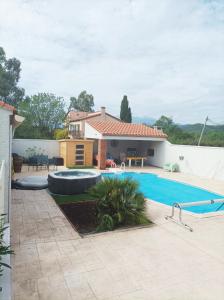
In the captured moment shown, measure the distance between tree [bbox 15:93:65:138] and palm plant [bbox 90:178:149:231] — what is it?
31930 millimetres

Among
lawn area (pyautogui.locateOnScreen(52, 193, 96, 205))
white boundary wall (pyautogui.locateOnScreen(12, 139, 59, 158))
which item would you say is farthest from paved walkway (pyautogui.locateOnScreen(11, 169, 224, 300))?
white boundary wall (pyautogui.locateOnScreen(12, 139, 59, 158))

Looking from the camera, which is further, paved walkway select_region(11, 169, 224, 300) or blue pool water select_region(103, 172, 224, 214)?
blue pool water select_region(103, 172, 224, 214)

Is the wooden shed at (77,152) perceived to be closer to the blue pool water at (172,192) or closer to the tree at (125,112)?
the blue pool water at (172,192)

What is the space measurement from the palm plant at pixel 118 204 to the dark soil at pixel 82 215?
1.48ft

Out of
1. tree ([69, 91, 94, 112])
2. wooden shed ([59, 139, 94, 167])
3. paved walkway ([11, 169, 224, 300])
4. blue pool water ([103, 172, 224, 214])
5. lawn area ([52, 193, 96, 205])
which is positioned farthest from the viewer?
tree ([69, 91, 94, 112])

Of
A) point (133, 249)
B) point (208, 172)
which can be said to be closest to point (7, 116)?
point (133, 249)

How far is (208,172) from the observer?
19.4 m

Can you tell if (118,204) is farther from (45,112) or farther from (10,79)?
(10,79)

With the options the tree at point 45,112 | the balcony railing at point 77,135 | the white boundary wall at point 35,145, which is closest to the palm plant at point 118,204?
the white boundary wall at point 35,145

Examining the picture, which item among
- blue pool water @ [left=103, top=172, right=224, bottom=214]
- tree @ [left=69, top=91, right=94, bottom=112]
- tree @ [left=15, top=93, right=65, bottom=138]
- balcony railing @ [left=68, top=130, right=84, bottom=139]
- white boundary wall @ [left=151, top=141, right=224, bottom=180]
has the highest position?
tree @ [left=69, top=91, right=94, bottom=112]

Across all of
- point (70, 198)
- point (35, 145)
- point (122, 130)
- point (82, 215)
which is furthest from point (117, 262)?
point (35, 145)

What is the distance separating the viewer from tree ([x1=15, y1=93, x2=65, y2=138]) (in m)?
39.6

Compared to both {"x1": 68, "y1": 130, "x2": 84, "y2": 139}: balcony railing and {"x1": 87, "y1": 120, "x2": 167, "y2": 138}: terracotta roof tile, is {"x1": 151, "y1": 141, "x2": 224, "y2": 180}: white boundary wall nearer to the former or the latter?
{"x1": 87, "y1": 120, "x2": 167, "y2": 138}: terracotta roof tile

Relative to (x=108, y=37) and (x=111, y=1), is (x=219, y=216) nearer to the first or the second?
(x=111, y=1)
